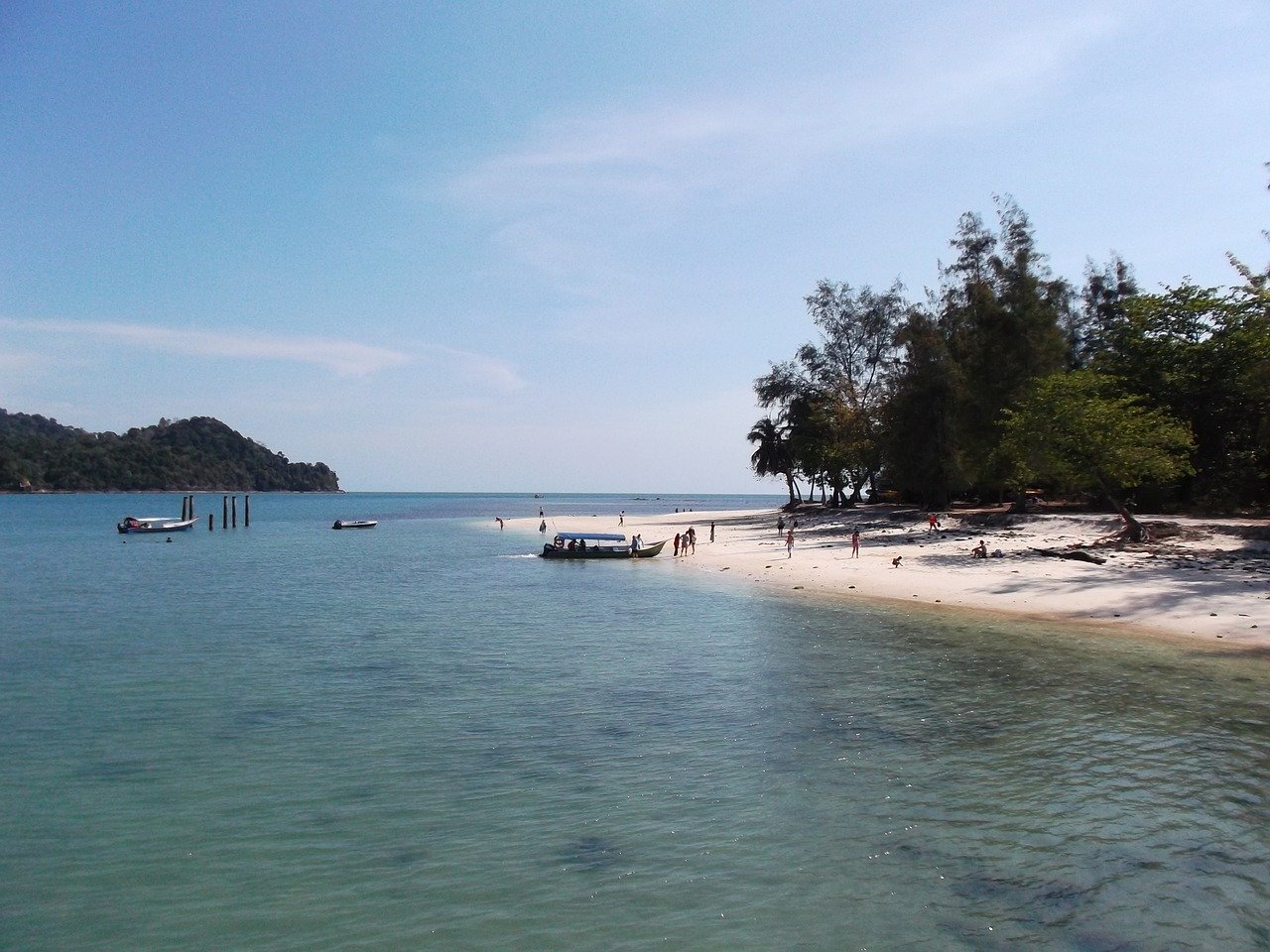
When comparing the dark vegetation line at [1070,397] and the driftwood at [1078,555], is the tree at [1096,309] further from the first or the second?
the driftwood at [1078,555]

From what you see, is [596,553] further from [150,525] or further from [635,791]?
[150,525]

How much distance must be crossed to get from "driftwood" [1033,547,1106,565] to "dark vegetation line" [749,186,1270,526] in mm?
3392

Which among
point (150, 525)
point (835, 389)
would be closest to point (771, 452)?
point (835, 389)

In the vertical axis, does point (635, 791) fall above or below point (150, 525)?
below

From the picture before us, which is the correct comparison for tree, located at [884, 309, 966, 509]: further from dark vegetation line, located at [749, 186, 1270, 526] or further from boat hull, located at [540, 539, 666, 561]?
boat hull, located at [540, 539, 666, 561]

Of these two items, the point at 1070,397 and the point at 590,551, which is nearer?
the point at 1070,397

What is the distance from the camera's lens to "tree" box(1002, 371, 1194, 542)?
33.6 meters

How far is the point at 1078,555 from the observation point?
1271 inches

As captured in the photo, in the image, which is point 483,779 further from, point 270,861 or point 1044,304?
point 1044,304

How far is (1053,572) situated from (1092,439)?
263 inches

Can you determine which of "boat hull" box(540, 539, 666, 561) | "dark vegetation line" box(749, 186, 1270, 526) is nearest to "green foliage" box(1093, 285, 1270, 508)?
"dark vegetation line" box(749, 186, 1270, 526)

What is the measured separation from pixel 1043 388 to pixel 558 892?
34250mm

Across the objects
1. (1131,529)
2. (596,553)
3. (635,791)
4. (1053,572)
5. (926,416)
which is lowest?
(635,791)

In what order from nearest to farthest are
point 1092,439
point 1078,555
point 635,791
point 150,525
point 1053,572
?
point 635,791 → point 1053,572 → point 1078,555 → point 1092,439 → point 150,525
